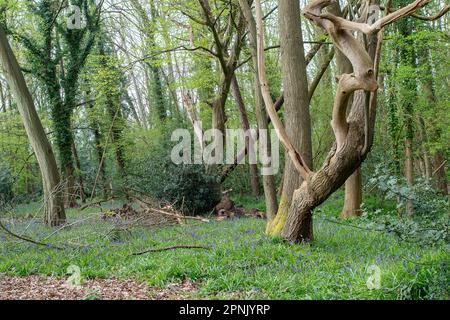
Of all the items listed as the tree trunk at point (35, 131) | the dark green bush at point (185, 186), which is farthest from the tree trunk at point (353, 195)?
the tree trunk at point (35, 131)

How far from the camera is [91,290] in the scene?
204 inches

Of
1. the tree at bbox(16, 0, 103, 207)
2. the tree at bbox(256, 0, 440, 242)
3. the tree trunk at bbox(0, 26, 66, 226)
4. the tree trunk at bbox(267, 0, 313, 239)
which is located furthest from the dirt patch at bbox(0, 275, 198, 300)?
the tree at bbox(16, 0, 103, 207)

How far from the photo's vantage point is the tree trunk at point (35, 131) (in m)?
11.6

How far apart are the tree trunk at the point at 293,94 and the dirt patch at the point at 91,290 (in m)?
3.20

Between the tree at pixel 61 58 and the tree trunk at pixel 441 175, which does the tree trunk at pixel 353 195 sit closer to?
the tree trunk at pixel 441 175

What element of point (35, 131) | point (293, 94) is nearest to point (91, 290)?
point (293, 94)

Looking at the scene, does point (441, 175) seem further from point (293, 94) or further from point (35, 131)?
point (35, 131)

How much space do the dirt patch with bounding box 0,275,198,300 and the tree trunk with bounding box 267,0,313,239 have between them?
3198 millimetres

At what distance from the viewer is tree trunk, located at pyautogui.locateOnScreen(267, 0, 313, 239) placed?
7941 millimetres

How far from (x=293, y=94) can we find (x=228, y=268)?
366cm

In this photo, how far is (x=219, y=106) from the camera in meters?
15.9
